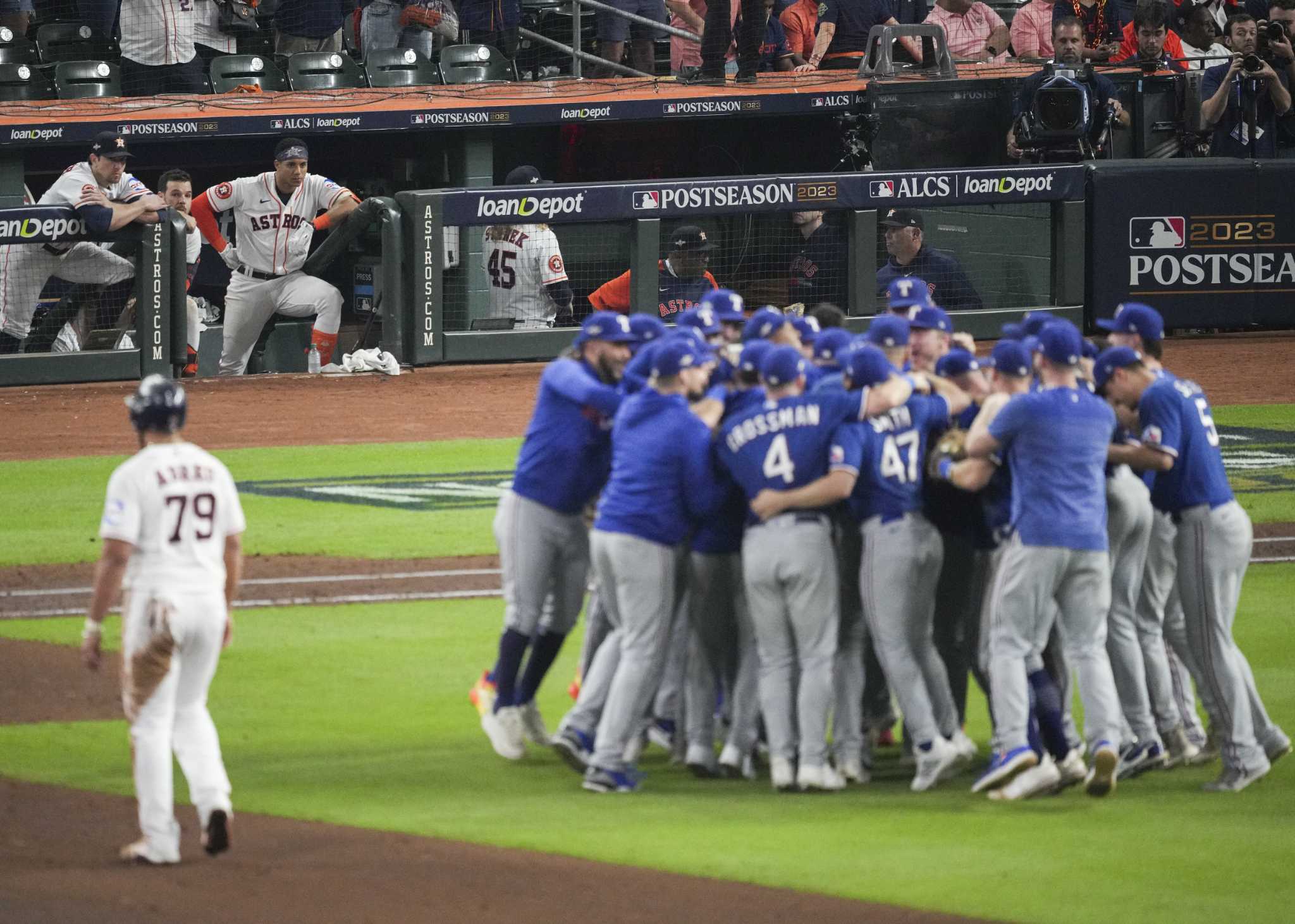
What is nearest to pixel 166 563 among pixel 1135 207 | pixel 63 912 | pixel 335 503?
pixel 63 912

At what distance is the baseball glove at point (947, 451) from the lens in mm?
7730

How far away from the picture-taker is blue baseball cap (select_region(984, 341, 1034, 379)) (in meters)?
7.71

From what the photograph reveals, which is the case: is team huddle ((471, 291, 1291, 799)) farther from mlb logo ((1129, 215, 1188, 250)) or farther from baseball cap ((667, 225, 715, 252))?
mlb logo ((1129, 215, 1188, 250))

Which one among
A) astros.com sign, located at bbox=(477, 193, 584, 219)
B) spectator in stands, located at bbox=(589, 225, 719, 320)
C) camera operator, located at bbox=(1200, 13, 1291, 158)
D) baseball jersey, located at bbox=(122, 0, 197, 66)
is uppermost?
baseball jersey, located at bbox=(122, 0, 197, 66)

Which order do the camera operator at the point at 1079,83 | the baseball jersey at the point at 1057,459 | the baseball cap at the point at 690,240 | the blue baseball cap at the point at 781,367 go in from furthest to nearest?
the camera operator at the point at 1079,83
the baseball cap at the point at 690,240
the blue baseball cap at the point at 781,367
the baseball jersey at the point at 1057,459

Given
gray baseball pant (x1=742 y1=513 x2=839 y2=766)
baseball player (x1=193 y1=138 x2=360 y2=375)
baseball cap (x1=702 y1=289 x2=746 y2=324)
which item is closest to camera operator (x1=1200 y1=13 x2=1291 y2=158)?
baseball player (x1=193 y1=138 x2=360 y2=375)

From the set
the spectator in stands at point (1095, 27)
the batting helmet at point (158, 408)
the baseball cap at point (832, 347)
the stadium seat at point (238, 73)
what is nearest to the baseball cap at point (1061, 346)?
the baseball cap at point (832, 347)

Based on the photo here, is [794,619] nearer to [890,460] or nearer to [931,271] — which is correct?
[890,460]

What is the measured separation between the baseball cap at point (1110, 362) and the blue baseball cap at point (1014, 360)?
0.38 metres

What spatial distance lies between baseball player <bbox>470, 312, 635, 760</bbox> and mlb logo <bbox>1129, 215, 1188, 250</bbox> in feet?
39.5

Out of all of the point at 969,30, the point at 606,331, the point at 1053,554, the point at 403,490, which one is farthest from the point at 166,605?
the point at 969,30

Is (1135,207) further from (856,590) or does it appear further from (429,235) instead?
(856,590)

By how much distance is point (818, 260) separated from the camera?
61.6 ft

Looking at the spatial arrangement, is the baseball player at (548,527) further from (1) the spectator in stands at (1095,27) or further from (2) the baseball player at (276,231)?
(1) the spectator in stands at (1095,27)
